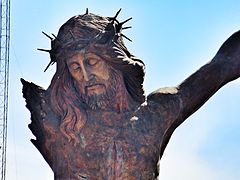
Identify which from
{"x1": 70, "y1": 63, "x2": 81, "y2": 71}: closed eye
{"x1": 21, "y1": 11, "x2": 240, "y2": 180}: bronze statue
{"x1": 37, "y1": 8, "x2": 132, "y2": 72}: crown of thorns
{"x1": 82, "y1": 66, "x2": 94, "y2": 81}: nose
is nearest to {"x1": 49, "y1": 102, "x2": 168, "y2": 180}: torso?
{"x1": 21, "y1": 11, "x2": 240, "y2": 180}: bronze statue

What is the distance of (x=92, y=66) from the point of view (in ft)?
21.7

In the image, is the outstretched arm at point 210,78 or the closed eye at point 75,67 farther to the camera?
the outstretched arm at point 210,78

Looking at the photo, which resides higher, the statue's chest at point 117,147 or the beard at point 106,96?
the beard at point 106,96

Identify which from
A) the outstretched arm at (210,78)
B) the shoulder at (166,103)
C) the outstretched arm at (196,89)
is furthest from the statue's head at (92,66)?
the outstretched arm at (210,78)

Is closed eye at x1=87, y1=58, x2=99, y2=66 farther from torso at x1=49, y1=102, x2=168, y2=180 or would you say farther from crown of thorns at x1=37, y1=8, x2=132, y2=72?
torso at x1=49, y1=102, x2=168, y2=180

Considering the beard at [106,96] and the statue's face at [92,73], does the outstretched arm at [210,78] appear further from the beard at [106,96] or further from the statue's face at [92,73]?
the statue's face at [92,73]

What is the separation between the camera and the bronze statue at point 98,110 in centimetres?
648

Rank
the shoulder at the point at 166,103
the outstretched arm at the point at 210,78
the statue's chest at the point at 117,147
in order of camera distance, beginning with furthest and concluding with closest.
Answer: the outstretched arm at the point at 210,78 → the shoulder at the point at 166,103 → the statue's chest at the point at 117,147

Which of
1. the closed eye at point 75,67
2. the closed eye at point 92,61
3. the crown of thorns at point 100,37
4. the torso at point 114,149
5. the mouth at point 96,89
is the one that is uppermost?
the crown of thorns at point 100,37

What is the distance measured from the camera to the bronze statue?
6484mm

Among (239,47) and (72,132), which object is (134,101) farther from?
(239,47)

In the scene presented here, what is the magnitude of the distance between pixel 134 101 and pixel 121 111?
0.17m

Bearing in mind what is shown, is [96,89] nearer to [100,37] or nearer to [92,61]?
[92,61]

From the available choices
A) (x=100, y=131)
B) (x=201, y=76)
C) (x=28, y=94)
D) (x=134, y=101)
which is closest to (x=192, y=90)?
(x=201, y=76)
